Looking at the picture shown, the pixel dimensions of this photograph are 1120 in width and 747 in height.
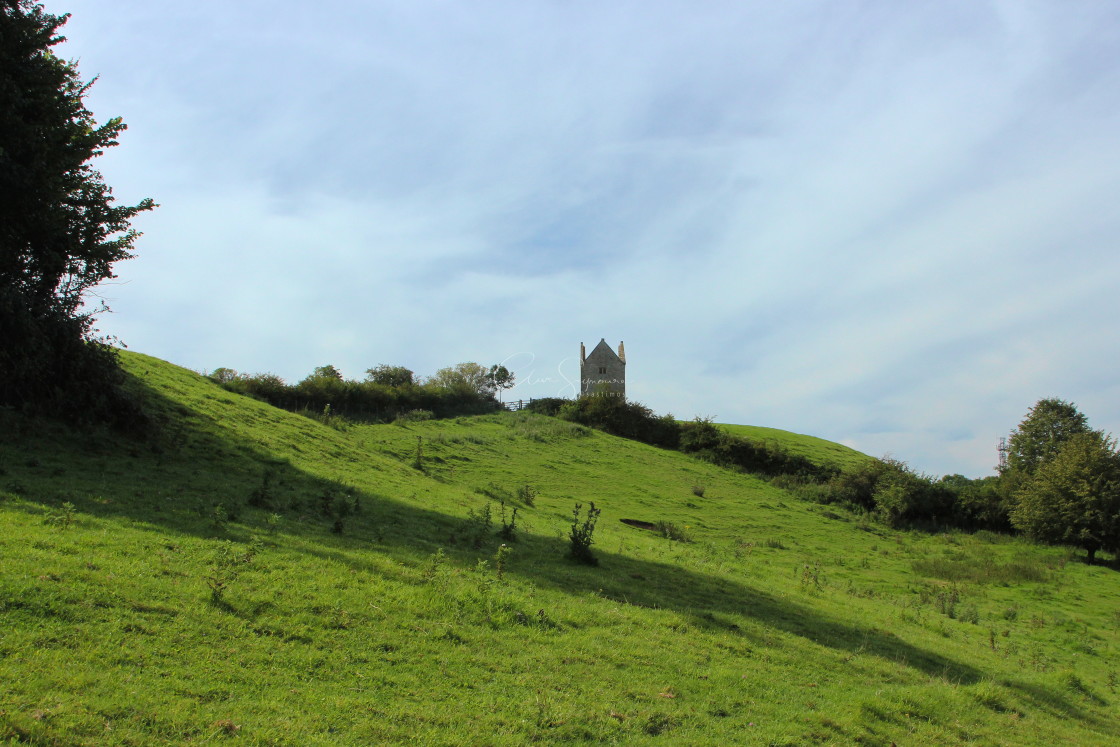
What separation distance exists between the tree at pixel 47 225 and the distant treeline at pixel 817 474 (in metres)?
49.9

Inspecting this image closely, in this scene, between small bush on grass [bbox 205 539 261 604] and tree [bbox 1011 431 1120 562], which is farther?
tree [bbox 1011 431 1120 562]

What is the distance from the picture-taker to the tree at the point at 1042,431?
74.4 meters

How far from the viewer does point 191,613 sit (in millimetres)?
7945

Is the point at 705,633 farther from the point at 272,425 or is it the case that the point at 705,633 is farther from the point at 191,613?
the point at 272,425

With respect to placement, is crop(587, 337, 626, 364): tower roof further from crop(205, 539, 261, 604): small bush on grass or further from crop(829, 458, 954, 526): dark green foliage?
crop(205, 539, 261, 604): small bush on grass

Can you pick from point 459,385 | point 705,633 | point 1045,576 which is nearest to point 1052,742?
point 705,633

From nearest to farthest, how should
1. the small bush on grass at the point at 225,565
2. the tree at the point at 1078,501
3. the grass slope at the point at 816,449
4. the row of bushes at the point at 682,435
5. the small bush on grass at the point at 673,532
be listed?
the small bush on grass at the point at 225,565 → the small bush on grass at the point at 673,532 → the tree at the point at 1078,501 → the row of bushes at the point at 682,435 → the grass slope at the point at 816,449

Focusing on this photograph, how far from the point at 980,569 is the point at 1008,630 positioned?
1698cm

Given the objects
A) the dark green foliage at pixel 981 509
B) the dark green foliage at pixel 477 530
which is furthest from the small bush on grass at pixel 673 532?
the dark green foliage at pixel 981 509

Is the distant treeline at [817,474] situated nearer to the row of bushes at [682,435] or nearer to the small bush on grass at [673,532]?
the row of bushes at [682,435]

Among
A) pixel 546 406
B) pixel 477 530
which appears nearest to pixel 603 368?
pixel 546 406

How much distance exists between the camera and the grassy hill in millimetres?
6542

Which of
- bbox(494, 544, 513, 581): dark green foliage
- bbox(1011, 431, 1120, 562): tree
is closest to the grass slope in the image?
bbox(1011, 431, 1120, 562): tree

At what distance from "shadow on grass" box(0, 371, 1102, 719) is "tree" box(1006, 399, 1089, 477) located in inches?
2892
